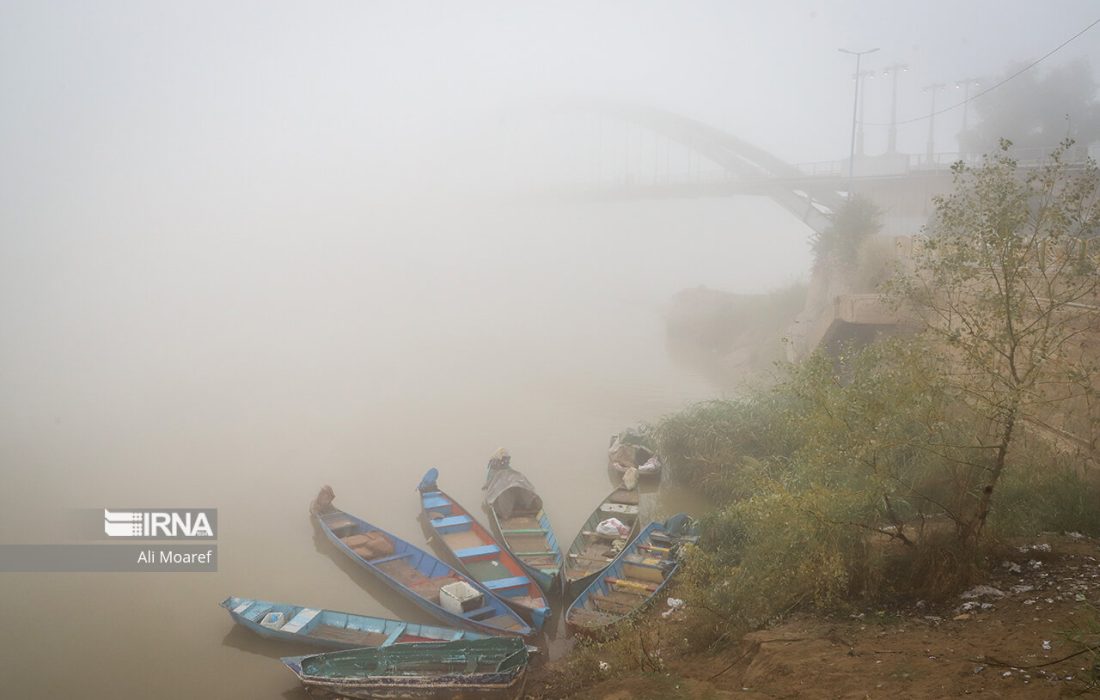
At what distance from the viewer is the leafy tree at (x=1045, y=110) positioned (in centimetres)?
3241

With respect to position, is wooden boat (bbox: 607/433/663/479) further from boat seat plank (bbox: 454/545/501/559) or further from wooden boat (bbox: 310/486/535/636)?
wooden boat (bbox: 310/486/535/636)

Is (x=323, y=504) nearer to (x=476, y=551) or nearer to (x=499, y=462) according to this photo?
(x=476, y=551)

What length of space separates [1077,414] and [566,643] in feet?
23.8

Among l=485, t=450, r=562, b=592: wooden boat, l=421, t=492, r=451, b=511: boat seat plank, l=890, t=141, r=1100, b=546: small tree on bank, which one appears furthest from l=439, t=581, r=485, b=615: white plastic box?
l=890, t=141, r=1100, b=546: small tree on bank

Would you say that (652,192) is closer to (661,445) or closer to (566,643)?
(661,445)

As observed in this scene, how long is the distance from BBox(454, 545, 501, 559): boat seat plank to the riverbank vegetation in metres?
4.19

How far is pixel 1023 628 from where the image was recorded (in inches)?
240

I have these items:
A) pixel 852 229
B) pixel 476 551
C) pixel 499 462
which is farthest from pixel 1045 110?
pixel 476 551

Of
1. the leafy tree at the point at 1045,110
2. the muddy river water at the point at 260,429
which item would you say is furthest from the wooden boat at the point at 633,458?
the leafy tree at the point at 1045,110

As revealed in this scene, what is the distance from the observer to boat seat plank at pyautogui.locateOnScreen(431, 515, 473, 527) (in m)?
13.0

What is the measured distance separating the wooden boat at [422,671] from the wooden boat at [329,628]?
1.69 feet

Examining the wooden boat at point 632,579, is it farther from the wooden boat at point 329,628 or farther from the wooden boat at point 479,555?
the wooden boat at point 329,628

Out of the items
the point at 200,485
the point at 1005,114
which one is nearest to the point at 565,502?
the point at 200,485

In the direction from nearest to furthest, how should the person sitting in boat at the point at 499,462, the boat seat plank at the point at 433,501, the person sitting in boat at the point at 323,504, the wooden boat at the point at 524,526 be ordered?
1. the wooden boat at the point at 524,526
2. the person sitting in boat at the point at 323,504
3. the boat seat plank at the point at 433,501
4. the person sitting in boat at the point at 499,462
